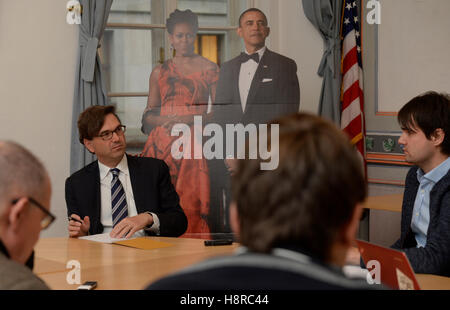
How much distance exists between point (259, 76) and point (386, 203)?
1.32 meters

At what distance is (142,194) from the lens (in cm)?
324

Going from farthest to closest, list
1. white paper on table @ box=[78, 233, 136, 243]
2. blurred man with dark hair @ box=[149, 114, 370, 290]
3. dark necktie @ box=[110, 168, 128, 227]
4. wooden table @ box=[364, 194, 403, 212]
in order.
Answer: wooden table @ box=[364, 194, 403, 212] → dark necktie @ box=[110, 168, 128, 227] → white paper on table @ box=[78, 233, 136, 243] → blurred man with dark hair @ box=[149, 114, 370, 290]

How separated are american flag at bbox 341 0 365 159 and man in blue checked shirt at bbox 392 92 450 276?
2606 mm

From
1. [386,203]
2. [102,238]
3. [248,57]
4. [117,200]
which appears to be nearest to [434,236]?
[102,238]

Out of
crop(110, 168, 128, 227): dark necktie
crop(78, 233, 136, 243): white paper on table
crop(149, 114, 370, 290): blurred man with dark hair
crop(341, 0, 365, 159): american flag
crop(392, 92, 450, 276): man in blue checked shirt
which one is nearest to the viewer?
crop(149, 114, 370, 290): blurred man with dark hair

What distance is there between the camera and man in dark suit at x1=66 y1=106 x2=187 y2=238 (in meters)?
3.17

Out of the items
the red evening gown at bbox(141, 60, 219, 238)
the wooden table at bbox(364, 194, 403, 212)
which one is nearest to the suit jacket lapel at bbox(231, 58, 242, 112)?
the red evening gown at bbox(141, 60, 219, 238)

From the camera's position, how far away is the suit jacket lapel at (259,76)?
4.49m

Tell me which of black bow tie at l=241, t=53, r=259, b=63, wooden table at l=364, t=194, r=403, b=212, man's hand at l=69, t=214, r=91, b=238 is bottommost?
wooden table at l=364, t=194, r=403, b=212

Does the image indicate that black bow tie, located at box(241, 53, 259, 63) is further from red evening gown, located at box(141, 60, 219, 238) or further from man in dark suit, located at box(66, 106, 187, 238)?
man in dark suit, located at box(66, 106, 187, 238)

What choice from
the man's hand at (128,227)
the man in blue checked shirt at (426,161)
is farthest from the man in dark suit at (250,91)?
the man in blue checked shirt at (426,161)

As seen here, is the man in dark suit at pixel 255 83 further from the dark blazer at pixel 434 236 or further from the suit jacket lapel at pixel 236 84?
the dark blazer at pixel 434 236

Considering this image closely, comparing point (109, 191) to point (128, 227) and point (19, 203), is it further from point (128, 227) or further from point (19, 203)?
point (19, 203)
